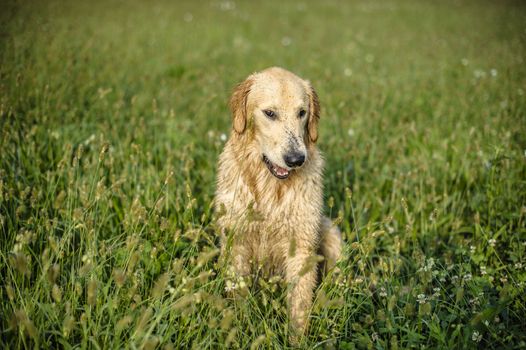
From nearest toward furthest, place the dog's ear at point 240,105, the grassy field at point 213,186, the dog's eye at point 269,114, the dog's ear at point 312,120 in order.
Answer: the grassy field at point 213,186
the dog's eye at point 269,114
the dog's ear at point 240,105
the dog's ear at point 312,120

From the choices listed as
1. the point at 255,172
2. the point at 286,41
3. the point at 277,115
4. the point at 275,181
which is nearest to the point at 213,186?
the point at 255,172

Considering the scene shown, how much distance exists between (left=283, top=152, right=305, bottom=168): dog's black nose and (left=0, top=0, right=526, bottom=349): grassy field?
1.33ft

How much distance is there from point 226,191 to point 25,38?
4012 mm

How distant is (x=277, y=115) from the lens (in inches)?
114

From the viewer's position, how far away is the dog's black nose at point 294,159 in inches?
105

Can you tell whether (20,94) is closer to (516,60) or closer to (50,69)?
(50,69)

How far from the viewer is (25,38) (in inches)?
207

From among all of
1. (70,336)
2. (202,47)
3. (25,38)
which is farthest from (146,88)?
(70,336)

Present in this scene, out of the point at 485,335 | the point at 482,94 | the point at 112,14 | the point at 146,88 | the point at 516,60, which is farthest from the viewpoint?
the point at 112,14

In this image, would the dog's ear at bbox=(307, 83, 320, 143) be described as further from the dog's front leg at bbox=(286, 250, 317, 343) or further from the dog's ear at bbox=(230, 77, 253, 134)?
the dog's front leg at bbox=(286, 250, 317, 343)

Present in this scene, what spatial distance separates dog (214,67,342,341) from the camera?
2.77 m

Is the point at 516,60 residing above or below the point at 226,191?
above

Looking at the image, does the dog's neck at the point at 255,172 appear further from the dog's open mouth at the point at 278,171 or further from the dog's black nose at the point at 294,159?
the dog's black nose at the point at 294,159

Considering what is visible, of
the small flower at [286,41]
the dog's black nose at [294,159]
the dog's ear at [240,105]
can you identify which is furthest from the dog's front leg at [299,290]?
the small flower at [286,41]
